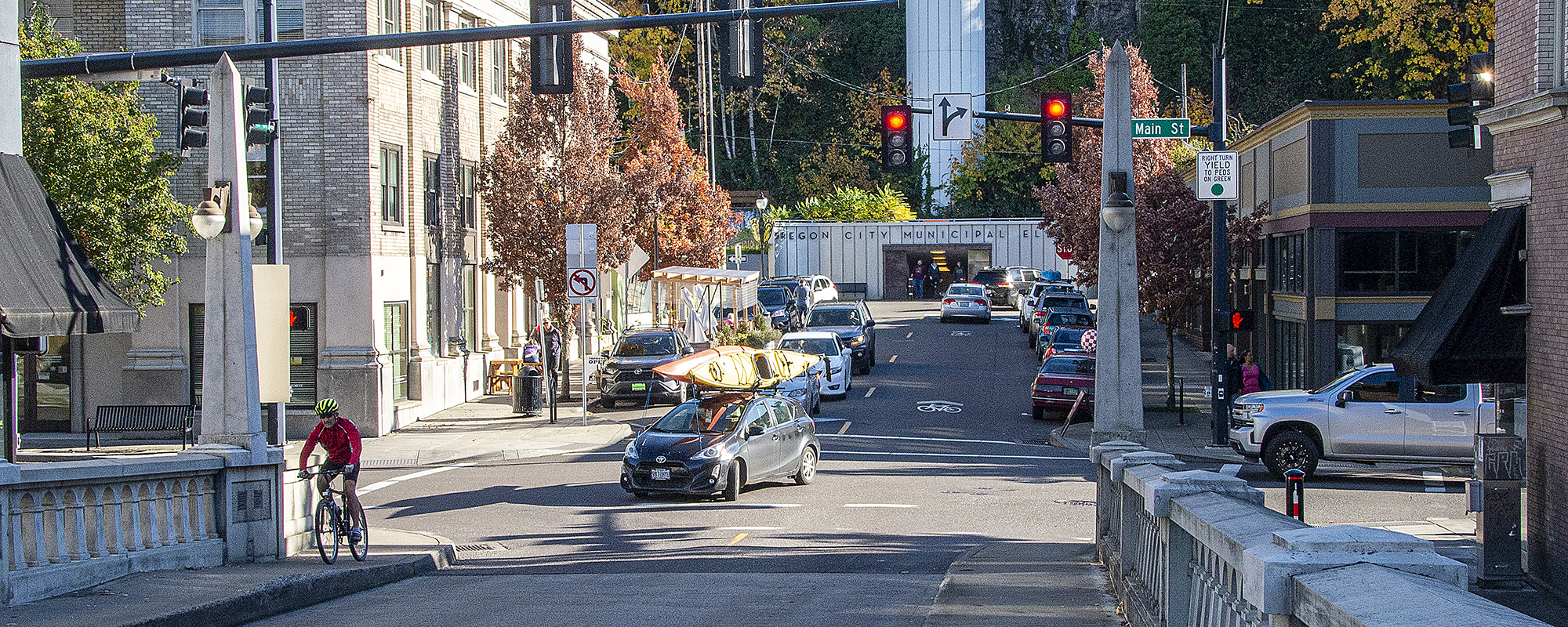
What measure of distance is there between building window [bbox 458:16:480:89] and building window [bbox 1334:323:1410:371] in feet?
70.5

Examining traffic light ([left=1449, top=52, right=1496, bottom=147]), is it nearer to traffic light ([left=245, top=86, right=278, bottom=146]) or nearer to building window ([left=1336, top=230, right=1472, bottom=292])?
building window ([left=1336, top=230, right=1472, bottom=292])

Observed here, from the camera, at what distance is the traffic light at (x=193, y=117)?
14281 mm

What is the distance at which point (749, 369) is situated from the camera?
2212 cm

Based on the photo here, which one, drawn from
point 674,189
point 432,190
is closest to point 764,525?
point 432,190

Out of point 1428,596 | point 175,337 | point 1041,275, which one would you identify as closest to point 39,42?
point 175,337

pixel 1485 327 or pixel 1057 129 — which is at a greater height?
pixel 1057 129

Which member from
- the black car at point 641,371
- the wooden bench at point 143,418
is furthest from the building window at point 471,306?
the wooden bench at point 143,418

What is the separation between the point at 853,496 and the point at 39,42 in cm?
1625

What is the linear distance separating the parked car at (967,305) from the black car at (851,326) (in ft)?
41.1

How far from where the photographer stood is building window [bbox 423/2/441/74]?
31016 mm

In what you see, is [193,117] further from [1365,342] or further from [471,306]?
[1365,342]

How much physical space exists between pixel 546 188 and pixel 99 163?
427 inches

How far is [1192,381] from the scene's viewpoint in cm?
3506

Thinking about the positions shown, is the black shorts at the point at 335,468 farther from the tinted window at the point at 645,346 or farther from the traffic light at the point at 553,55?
the tinted window at the point at 645,346
